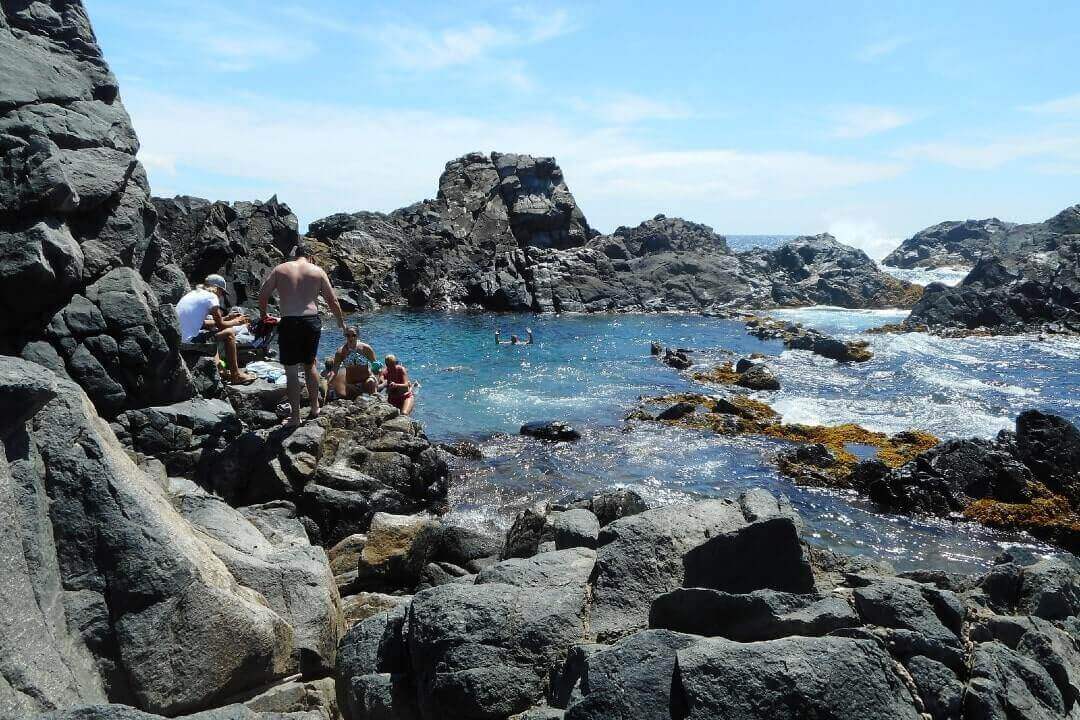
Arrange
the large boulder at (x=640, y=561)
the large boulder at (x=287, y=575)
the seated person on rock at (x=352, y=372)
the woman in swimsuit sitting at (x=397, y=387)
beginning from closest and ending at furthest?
the large boulder at (x=640, y=561)
the large boulder at (x=287, y=575)
the seated person on rock at (x=352, y=372)
the woman in swimsuit sitting at (x=397, y=387)

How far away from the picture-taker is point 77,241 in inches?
448

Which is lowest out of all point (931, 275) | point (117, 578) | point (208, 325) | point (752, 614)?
point (752, 614)

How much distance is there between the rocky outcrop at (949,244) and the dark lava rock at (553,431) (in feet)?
369

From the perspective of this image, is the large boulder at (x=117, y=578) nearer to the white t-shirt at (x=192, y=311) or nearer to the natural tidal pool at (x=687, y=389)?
the white t-shirt at (x=192, y=311)

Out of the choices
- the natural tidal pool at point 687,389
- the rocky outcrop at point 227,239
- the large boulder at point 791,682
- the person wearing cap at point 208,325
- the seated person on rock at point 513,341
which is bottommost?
the natural tidal pool at point 687,389

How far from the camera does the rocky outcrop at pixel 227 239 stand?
49.6m

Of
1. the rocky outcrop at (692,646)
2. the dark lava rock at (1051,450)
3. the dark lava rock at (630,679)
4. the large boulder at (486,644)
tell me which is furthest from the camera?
the dark lava rock at (1051,450)

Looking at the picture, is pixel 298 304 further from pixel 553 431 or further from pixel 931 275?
pixel 931 275

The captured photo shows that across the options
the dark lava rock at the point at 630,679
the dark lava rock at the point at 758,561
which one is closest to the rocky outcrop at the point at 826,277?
the dark lava rock at the point at 758,561

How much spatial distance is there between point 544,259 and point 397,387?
58.4m

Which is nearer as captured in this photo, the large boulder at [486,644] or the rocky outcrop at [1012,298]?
the large boulder at [486,644]

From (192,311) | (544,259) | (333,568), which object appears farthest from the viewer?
(544,259)

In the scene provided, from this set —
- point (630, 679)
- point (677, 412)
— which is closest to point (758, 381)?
point (677, 412)

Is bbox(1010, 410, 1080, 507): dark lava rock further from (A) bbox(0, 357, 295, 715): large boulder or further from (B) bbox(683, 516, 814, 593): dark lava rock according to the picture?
(A) bbox(0, 357, 295, 715): large boulder
